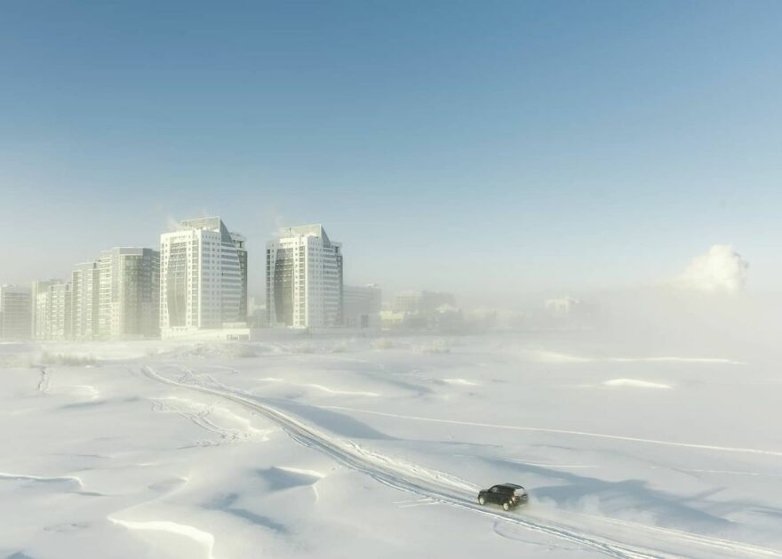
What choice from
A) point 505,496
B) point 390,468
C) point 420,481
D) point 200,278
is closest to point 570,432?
point 390,468

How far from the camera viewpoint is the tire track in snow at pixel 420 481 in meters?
22.8

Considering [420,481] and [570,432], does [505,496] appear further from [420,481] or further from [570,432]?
[570,432]

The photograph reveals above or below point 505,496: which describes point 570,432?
below

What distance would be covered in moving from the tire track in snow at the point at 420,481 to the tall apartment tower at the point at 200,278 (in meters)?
133

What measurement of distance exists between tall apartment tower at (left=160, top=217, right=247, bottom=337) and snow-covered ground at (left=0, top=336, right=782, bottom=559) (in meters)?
98.0

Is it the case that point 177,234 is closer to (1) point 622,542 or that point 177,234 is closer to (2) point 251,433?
(2) point 251,433

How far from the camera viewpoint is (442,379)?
3450 inches

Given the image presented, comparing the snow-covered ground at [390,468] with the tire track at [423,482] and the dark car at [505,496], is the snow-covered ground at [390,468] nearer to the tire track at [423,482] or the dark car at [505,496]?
the tire track at [423,482]

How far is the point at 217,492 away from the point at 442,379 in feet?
194

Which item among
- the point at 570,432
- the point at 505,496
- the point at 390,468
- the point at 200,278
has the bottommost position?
the point at 570,432

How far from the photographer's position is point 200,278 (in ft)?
589

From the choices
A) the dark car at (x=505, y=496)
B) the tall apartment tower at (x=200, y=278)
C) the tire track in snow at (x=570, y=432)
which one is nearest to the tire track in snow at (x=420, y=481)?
the dark car at (x=505, y=496)

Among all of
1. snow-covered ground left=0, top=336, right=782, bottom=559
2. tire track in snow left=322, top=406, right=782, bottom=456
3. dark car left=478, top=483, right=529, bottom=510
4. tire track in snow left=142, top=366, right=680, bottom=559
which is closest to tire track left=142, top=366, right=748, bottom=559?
tire track in snow left=142, top=366, right=680, bottom=559

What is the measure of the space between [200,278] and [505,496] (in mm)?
164505
